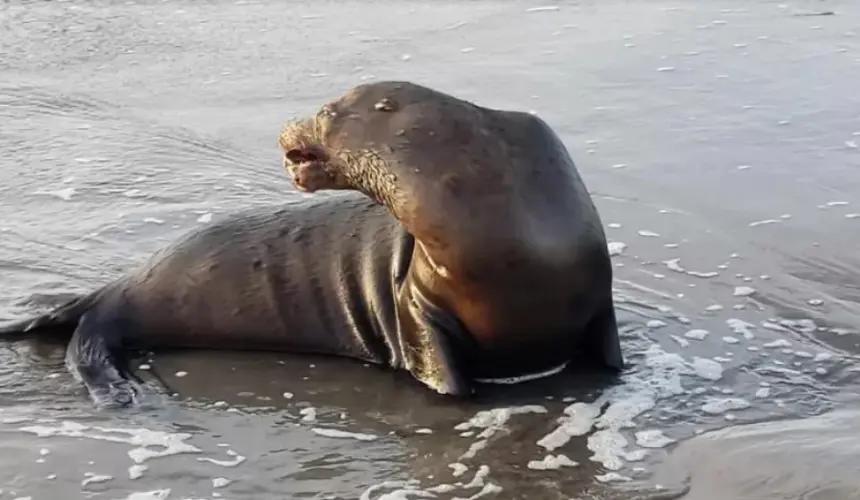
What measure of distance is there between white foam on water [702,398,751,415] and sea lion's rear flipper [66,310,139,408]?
200 cm

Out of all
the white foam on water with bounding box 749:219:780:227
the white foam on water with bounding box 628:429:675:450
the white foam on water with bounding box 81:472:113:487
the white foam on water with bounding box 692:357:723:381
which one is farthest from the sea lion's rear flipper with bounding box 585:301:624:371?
the white foam on water with bounding box 749:219:780:227

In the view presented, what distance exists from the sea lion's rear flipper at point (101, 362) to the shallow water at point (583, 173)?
0.09m

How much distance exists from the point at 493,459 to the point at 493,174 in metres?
0.99

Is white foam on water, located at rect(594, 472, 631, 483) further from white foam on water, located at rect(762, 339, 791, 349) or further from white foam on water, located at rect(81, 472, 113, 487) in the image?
white foam on water, located at rect(81, 472, 113, 487)

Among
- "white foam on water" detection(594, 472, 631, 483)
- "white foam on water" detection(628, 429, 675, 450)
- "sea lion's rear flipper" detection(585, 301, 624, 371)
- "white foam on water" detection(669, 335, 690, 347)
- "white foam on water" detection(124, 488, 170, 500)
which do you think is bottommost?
"white foam on water" detection(594, 472, 631, 483)

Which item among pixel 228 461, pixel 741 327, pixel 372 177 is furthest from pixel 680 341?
pixel 228 461

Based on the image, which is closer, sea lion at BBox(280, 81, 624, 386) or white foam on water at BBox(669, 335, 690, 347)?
sea lion at BBox(280, 81, 624, 386)

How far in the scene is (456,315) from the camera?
473 cm

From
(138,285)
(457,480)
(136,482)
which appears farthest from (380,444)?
(138,285)

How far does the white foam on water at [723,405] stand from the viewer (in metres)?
4.53

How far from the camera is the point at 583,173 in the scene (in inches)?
300

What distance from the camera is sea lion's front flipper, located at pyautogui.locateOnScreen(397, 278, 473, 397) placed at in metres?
4.75

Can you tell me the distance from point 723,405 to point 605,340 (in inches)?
18.6

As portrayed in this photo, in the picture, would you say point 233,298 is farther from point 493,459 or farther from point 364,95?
point 493,459
